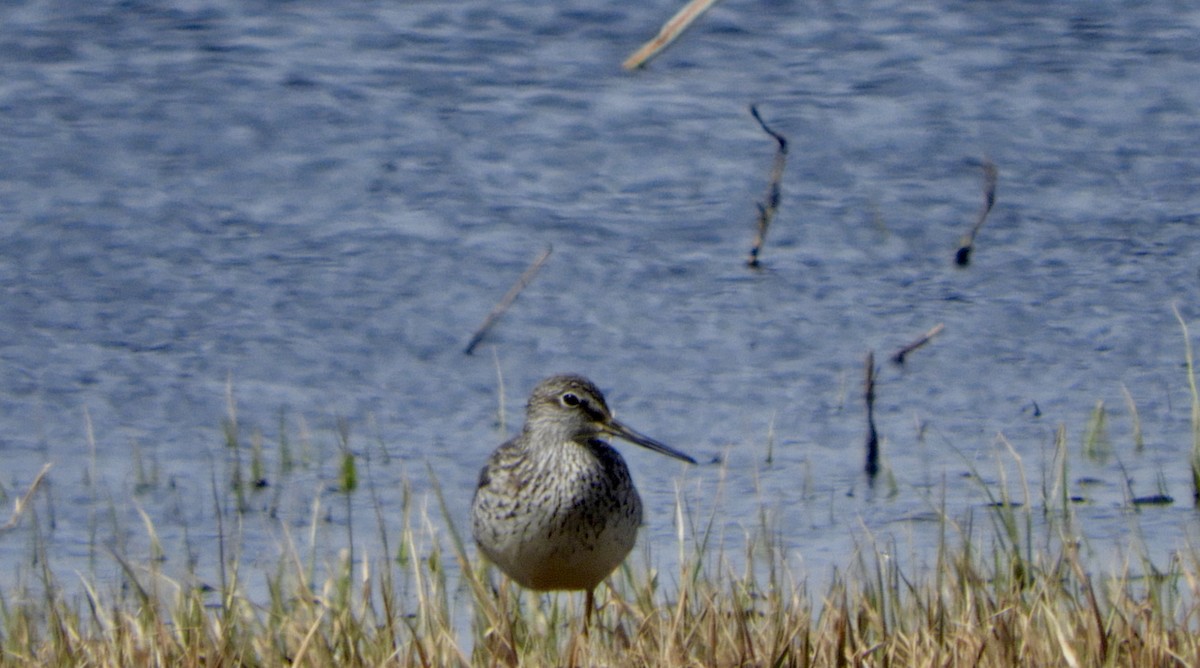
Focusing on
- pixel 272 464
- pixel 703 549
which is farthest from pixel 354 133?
pixel 703 549

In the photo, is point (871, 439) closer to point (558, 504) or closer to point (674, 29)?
point (558, 504)

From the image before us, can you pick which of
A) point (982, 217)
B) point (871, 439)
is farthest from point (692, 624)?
point (982, 217)

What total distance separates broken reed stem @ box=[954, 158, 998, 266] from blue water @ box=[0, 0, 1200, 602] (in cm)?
6

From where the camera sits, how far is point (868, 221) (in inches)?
342

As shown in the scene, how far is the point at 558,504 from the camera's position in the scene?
5488 mm

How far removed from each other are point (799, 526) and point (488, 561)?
3.66ft

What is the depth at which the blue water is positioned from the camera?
6.68 meters

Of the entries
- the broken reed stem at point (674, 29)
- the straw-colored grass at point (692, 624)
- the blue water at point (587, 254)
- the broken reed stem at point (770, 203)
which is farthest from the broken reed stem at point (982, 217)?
the broken reed stem at point (674, 29)

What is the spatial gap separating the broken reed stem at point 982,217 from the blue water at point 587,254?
64 mm

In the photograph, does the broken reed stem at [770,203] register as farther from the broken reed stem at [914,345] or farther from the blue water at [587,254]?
the broken reed stem at [914,345]

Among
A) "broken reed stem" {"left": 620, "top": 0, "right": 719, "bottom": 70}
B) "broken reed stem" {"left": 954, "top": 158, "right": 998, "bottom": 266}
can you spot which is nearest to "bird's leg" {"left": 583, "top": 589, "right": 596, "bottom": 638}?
"broken reed stem" {"left": 620, "top": 0, "right": 719, "bottom": 70}

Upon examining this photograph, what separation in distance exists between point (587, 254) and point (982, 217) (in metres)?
1.69

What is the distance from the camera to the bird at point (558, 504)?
5297 millimetres

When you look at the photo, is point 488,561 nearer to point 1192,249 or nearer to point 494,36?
point 1192,249
